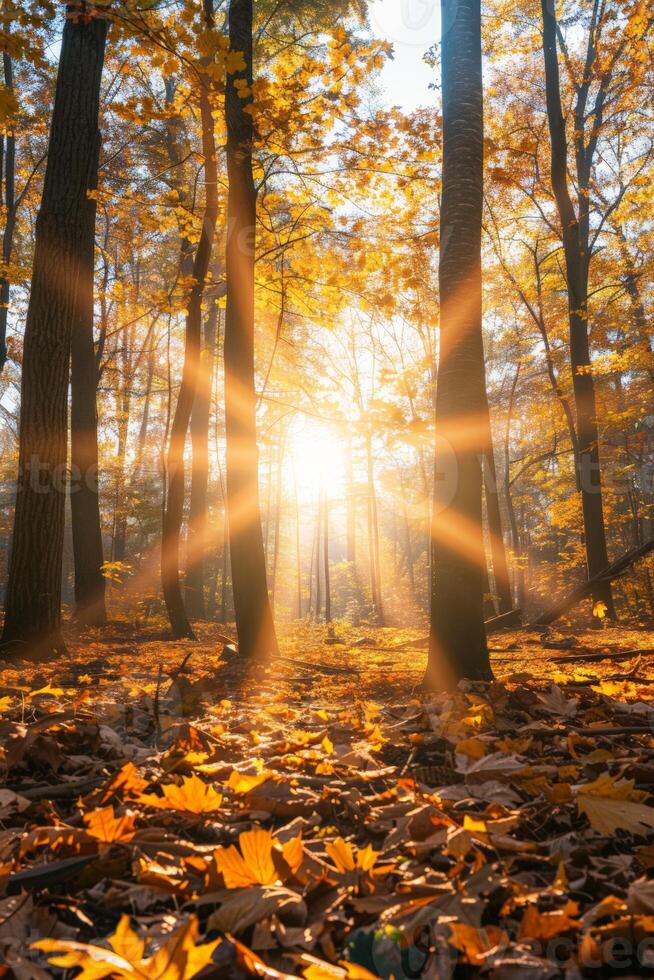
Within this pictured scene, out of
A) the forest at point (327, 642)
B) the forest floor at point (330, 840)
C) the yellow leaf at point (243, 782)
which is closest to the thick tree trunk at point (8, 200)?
the forest at point (327, 642)

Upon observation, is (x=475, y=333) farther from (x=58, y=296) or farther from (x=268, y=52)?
(x=268, y=52)

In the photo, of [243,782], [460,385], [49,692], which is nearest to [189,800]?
[243,782]

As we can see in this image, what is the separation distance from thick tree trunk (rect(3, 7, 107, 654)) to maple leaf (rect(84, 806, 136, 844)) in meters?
3.98

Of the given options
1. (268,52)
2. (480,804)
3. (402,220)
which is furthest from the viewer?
(268,52)

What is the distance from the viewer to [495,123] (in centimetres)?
1195

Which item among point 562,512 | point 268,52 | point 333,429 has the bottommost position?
point 562,512

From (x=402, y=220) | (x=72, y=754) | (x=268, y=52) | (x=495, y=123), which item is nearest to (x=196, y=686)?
(x=72, y=754)

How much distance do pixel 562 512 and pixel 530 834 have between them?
49.4 ft

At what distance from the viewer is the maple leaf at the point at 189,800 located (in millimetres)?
1439

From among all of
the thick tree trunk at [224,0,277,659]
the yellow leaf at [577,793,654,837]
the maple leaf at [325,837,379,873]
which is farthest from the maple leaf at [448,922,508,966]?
the thick tree trunk at [224,0,277,659]

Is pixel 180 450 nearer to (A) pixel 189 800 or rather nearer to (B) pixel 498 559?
(B) pixel 498 559

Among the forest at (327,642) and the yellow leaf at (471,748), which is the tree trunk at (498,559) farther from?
the yellow leaf at (471,748)

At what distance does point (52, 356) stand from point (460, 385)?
3.74m

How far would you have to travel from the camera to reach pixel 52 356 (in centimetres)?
497
